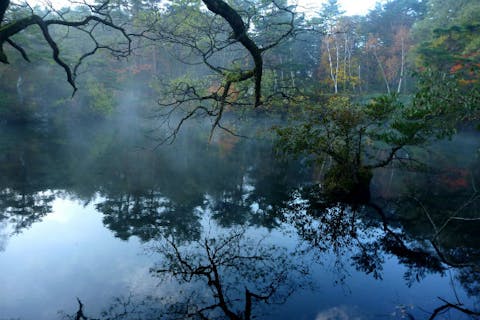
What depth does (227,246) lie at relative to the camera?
1011 centimetres

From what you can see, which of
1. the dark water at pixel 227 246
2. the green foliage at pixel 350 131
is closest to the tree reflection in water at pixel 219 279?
the dark water at pixel 227 246

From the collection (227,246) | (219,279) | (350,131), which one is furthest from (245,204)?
(219,279)

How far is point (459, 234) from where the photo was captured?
11023 mm

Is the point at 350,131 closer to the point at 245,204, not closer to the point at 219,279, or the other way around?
the point at 245,204

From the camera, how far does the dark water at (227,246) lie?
7.22 m

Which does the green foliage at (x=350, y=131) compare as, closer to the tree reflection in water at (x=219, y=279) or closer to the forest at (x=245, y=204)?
the forest at (x=245, y=204)

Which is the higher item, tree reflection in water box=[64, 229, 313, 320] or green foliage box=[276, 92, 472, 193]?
green foliage box=[276, 92, 472, 193]

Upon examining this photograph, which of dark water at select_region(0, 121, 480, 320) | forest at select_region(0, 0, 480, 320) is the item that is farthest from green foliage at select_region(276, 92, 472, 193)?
dark water at select_region(0, 121, 480, 320)

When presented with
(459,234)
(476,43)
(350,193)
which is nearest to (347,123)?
(350,193)

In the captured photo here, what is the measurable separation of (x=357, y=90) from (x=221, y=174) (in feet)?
129

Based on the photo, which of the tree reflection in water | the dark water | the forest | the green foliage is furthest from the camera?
the green foliage

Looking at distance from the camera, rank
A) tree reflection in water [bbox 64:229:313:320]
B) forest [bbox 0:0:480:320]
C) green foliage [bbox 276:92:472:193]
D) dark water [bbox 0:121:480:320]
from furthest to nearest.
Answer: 1. green foliage [bbox 276:92:472:193]
2. dark water [bbox 0:121:480:320]
3. forest [bbox 0:0:480:320]
4. tree reflection in water [bbox 64:229:313:320]

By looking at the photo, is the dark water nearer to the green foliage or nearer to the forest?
the forest

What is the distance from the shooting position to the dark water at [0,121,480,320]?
7.22 metres
